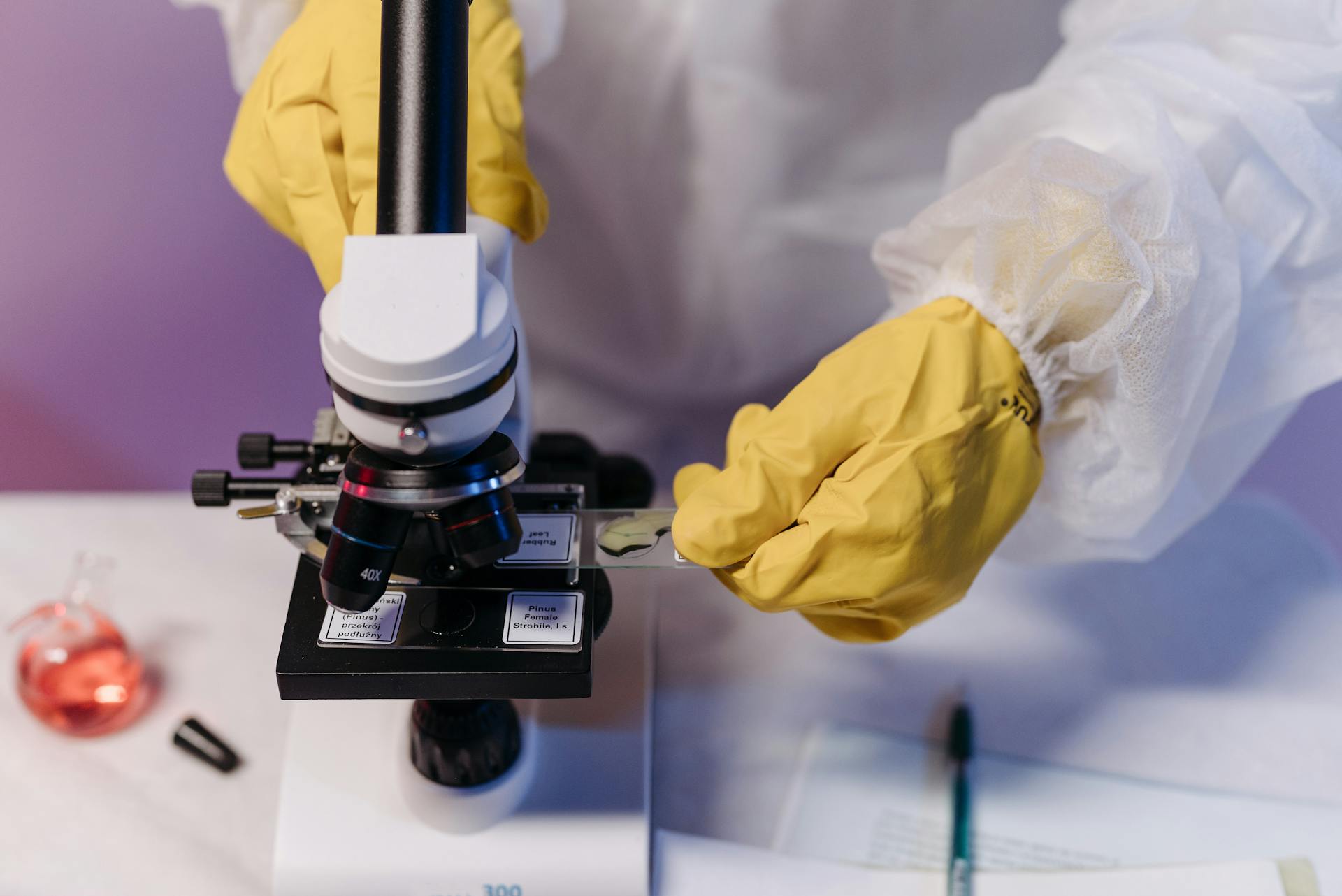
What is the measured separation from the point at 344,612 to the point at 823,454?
0.24 meters

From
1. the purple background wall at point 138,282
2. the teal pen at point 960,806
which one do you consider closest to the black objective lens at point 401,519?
the teal pen at point 960,806

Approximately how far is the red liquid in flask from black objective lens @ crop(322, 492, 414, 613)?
377 millimetres

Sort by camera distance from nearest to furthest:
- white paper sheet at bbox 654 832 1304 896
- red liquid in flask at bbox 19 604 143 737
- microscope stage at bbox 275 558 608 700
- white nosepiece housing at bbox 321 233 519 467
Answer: white nosepiece housing at bbox 321 233 519 467
microscope stage at bbox 275 558 608 700
white paper sheet at bbox 654 832 1304 896
red liquid in flask at bbox 19 604 143 737

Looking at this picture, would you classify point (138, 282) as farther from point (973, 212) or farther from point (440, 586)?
point (973, 212)

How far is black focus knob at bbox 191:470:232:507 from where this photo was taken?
0.49 m

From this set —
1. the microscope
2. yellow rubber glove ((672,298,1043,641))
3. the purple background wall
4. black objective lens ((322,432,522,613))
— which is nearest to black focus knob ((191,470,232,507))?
the microscope

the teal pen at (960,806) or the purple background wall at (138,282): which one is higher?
the purple background wall at (138,282)

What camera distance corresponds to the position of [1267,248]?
0.55m

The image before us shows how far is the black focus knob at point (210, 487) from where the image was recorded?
494 millimetres

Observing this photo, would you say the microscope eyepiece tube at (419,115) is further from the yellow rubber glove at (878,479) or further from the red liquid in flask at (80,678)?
the red liquid in flask at (80,678)

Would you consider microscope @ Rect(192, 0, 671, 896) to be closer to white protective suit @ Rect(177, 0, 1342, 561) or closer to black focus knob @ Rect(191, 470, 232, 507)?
black focus knob @ Rect(191, 470, 232, 507)

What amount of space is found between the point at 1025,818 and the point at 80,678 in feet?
2.07

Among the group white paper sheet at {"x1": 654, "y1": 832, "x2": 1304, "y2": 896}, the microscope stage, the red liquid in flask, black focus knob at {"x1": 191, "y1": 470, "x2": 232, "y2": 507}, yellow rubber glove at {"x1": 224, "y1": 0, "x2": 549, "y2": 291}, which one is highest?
yellow rubber glove at {"x1": 224, "y1": 0, "x2": 549, "y2": 291}

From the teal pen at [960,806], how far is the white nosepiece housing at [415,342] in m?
0.41
